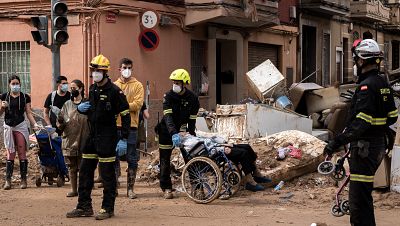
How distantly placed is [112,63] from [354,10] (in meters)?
16.6

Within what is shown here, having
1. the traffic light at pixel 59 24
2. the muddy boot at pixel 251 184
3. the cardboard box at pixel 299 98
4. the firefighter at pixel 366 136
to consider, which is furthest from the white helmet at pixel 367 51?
the cardboard box at pixel 299 98

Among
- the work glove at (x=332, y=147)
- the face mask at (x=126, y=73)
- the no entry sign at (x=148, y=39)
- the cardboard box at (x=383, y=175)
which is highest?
the no entry sign at (x=148, y=39)

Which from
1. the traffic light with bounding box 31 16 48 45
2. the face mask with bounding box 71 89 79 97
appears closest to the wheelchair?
the face mask with bounding box 71 89 79 97

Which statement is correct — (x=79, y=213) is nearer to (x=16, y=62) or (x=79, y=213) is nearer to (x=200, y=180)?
(x=200, y=180)

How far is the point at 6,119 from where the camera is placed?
399 inches

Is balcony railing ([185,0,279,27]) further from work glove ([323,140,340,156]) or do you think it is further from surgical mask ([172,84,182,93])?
work glove ([323,140,340,156])

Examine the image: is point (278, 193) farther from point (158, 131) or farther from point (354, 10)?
point (354, 10)

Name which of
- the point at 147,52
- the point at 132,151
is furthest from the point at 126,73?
the point at 147,52

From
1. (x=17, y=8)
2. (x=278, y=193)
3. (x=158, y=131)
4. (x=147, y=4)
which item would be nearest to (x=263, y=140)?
(x=278, y=193)

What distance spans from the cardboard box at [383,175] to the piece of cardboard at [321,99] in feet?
24.7

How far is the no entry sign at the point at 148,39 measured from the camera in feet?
51.5

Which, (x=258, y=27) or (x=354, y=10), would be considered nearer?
(x=258, y=27)

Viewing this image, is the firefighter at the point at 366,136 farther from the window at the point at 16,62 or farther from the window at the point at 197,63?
the window at the point at 197,63

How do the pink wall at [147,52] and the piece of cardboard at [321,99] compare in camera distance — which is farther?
the piece of cardboard at [321,99]
